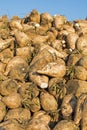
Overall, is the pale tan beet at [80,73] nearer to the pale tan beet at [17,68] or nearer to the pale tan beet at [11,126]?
the pale tan beet at [17,68]

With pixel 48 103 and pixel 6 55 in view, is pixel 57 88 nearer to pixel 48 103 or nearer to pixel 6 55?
pixel 48 103

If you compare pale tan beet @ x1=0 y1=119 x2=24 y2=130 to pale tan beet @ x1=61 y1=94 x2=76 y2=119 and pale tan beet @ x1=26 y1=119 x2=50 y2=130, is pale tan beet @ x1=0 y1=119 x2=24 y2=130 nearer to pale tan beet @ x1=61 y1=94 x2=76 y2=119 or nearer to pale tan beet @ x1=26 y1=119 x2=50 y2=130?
pale tan beet @ x1=26 y1=119 x2=50 y2=130

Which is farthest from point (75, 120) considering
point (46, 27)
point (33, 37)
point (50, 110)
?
point (46, 27)

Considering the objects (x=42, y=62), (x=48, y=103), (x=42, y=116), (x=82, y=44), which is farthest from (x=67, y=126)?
(x=82, y=44)

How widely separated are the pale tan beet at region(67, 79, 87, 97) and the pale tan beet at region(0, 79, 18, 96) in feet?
2.88

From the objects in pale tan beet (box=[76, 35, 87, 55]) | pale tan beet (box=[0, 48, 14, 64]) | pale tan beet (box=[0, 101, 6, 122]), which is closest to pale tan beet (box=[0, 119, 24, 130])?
pale tan beet (box=[0, 101, 6, 122])

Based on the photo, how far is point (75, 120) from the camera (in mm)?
4137

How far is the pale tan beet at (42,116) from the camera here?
4.63 meters

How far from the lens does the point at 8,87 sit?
5.21 meters

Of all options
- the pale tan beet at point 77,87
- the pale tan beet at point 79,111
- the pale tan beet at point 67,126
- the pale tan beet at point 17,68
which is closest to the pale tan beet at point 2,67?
the pale tan beet at point 17,68

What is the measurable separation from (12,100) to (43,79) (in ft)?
2.05

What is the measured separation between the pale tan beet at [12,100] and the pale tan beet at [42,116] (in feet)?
1.05

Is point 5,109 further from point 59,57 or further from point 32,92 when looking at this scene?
point 59,57

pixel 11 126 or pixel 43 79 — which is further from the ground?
pixel 43 79
